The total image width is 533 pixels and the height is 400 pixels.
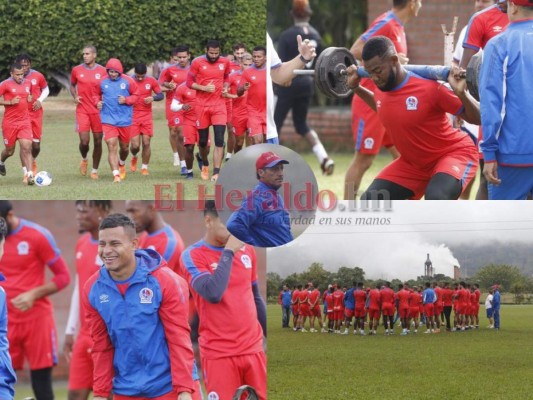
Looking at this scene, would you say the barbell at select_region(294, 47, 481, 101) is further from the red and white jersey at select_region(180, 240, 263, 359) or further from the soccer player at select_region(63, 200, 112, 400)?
the soccer player at select_region(63, 200, 112, 400)

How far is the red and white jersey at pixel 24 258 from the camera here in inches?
301

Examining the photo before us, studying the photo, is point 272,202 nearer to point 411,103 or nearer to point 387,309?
point 387,309

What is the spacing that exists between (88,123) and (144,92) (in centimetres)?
46

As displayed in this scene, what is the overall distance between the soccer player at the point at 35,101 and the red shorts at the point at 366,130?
2.23m

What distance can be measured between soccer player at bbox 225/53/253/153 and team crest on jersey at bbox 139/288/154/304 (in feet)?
7.97

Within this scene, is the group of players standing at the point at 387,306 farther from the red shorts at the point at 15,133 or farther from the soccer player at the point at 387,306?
the red shorts at the point at 15,133

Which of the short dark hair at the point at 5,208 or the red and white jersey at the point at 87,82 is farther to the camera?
the red and white jersey at the point at 87,82

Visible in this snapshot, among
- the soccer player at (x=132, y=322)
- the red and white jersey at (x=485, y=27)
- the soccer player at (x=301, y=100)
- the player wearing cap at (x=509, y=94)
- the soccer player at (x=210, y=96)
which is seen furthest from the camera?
the soccer player at (x=301, y=100)

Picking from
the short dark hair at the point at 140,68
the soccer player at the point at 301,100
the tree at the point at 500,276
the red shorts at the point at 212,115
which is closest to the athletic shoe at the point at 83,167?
the short dark hair at the point at 140,68

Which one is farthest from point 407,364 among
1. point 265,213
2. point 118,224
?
point 118,224

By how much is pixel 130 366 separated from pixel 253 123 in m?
2.70

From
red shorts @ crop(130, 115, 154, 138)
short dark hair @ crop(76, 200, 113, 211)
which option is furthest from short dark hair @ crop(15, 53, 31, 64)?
short dark hair @ crop(76, 200, 113, 211)

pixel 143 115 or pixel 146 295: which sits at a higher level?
pixel 143 115

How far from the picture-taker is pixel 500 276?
661 centimetres
